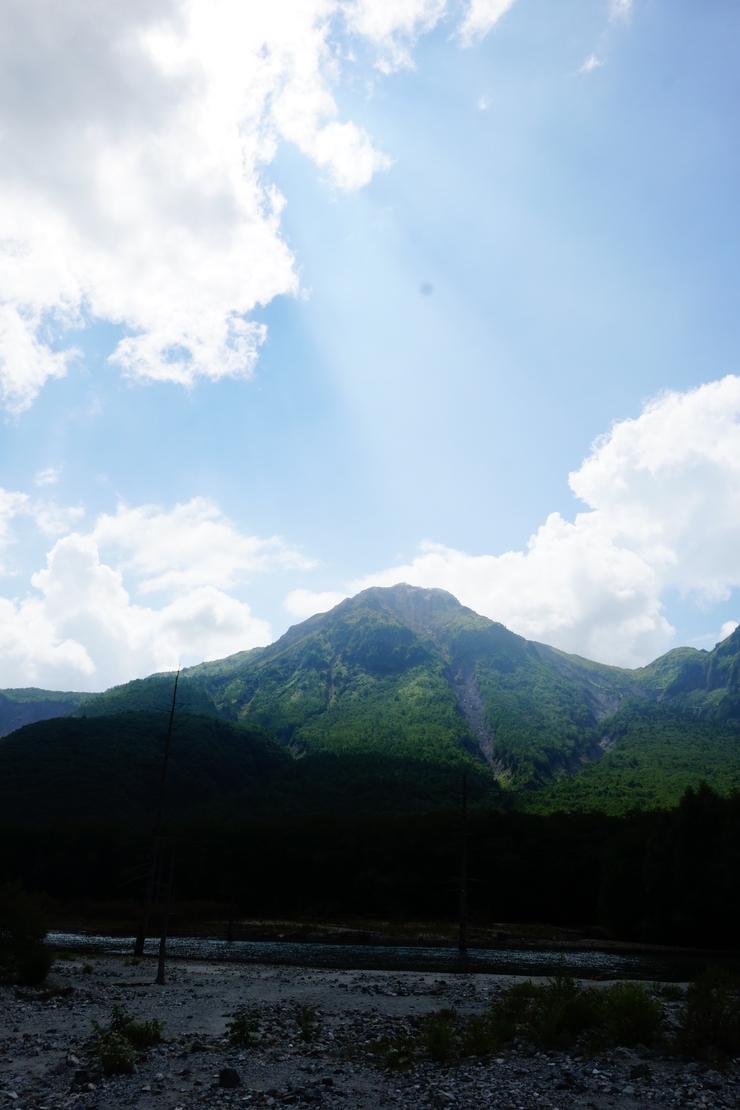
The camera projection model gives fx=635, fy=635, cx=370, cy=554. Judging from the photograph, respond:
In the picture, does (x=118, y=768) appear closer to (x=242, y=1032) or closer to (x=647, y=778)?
(x=647, y=778)

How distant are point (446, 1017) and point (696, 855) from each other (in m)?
45.5

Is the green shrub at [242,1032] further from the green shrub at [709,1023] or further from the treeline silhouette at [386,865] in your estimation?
the treeline silhouette at [386,865]

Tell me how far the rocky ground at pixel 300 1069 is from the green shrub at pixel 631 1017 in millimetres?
869

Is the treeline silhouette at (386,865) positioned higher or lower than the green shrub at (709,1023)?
lower

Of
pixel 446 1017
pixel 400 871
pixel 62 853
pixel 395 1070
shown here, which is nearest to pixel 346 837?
pixel 400 871

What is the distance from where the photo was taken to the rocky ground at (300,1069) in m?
11.5

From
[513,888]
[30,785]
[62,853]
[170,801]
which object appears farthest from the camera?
[170,801]

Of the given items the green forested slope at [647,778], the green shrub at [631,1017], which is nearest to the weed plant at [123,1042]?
the green shrub at [631,1017]

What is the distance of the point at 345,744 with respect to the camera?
198m

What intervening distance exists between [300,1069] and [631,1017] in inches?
309

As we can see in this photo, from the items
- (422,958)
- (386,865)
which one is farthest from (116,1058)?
(386,865)

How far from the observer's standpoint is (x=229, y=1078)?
12.5m

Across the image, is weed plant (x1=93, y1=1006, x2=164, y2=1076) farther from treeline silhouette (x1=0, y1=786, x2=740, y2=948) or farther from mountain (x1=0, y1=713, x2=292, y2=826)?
mountain (x1=0, y1=713, x2=292, y2=826)

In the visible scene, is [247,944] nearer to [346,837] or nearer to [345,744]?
[346,837]
